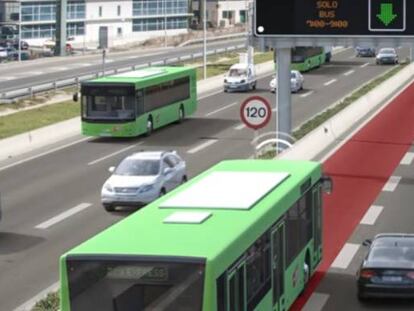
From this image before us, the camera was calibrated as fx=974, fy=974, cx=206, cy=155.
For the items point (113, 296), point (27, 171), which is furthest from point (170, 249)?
point (27, 171)

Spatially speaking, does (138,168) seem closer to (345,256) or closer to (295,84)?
(345,256)

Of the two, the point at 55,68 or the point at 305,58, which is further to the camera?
the point at 55,68

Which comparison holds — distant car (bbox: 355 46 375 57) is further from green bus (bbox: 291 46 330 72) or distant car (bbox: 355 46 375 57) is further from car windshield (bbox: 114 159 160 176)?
car windshield (bbox: 114 159 160 176)

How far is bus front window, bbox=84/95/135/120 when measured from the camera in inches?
1608

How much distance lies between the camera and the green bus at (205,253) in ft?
37.1

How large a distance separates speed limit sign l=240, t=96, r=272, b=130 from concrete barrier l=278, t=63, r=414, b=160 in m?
5.95

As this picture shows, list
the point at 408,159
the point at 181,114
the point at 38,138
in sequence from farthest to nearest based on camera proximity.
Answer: the point at 181,114
the point at 38,138
the point at 408,159

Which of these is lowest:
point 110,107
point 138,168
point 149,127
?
point 138,168

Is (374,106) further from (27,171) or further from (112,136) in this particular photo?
(27,171)

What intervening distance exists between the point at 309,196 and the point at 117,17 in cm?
13632

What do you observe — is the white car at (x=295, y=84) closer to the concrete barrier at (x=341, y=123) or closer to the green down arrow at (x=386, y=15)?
the concrete barrier at (x=341, y=123)

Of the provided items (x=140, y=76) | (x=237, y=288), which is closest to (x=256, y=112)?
(x=237, y=288)

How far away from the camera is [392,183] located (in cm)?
3117

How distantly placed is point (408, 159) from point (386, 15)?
11079 millimetres
